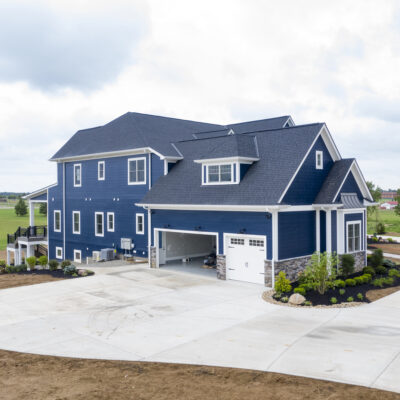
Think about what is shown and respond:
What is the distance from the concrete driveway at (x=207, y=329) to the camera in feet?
31.7

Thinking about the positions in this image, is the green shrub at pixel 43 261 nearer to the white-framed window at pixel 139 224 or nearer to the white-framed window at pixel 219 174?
the white-framed window at pixel 139 224

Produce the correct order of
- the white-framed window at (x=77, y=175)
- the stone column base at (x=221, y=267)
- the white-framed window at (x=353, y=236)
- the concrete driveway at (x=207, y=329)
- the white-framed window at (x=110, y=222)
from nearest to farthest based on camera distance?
the concrete driveway at (x=207, y=329), the stone column base at (x=221, y=267), the white-framed window at (x=353, y=236), the white-framed window at (x=110, y=222), the white-framed window at (x=77, y=175)

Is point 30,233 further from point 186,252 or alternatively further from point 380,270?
point 380,270

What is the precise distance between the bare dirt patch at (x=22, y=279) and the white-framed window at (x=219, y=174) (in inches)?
356

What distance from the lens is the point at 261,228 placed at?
18.6 metres

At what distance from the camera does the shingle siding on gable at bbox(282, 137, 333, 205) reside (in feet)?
62.8

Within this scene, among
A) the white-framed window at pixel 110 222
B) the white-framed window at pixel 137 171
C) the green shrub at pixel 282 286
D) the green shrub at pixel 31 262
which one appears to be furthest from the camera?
the white-framed window at pixel 110 222

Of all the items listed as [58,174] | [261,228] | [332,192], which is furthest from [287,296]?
[58,174]

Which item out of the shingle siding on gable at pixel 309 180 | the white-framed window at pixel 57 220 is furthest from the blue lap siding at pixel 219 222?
the white-framed window at pixel 57 220

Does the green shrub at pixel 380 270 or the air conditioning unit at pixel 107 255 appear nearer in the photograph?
the green shrub at pixel 380 270

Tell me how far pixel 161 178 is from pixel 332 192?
32.2 feet

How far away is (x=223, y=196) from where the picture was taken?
20.1m

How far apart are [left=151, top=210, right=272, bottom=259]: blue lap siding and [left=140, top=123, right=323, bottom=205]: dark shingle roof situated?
0.69 metres

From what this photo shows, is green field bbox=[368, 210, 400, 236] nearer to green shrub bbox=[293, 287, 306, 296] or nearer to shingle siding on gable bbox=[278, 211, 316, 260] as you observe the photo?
shingle siding on gable bbox=[278, 211, 316, 260]
